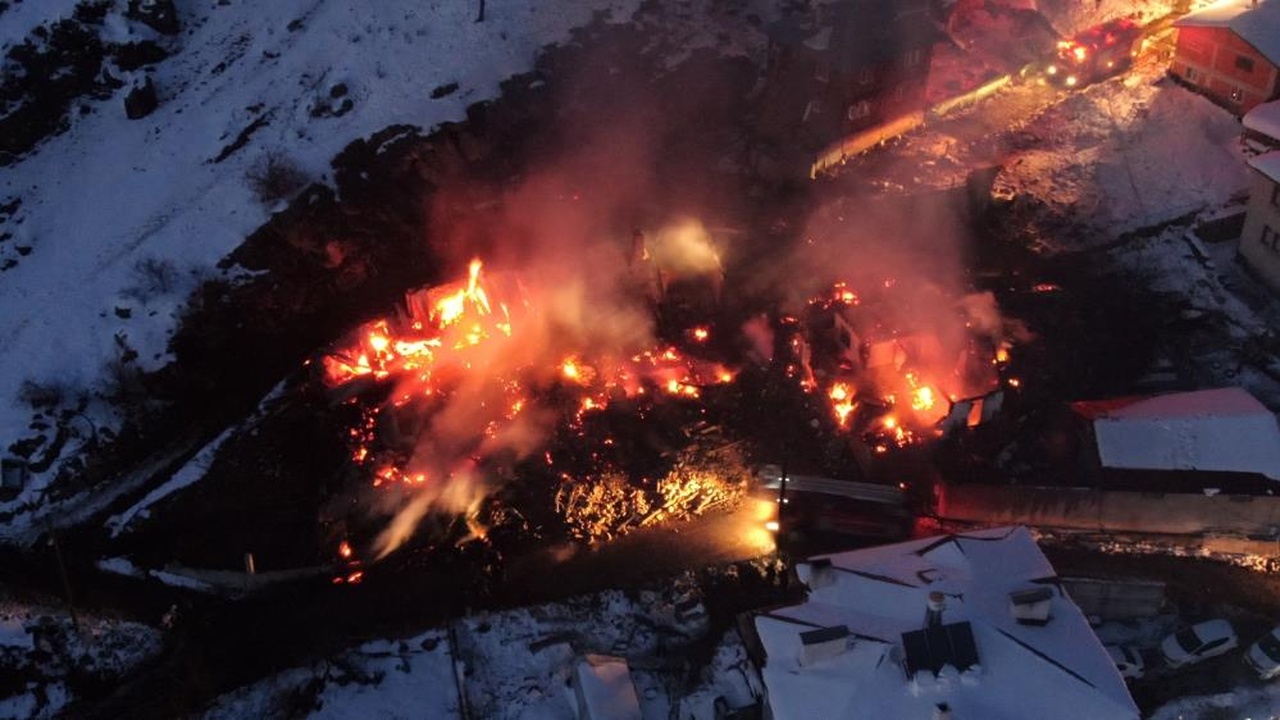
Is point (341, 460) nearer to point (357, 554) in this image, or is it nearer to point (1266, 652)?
point (357, 554)

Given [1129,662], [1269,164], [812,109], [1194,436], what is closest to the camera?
[1129,662]

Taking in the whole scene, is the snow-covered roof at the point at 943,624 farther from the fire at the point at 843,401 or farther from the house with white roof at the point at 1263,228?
the house with white roof at the point at 1263,228

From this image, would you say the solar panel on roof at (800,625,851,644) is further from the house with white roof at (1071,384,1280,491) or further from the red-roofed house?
the red-roofed house

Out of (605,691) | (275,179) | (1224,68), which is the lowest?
(605,691)

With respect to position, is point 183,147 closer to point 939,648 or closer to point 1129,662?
point 939,648

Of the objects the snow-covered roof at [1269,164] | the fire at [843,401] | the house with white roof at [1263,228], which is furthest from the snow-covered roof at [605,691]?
the house with white roof at [1263,228]

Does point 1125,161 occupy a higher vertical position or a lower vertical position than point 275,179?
lower

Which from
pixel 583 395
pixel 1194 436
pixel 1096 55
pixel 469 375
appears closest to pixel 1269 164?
pixel 1194 436
